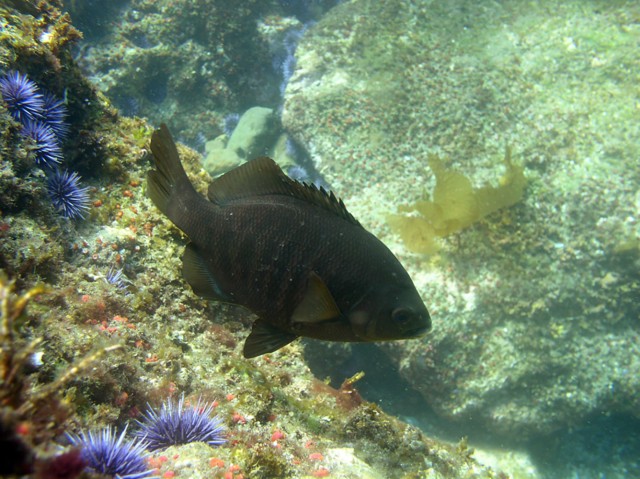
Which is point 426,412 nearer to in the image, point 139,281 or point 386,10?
point 139,281

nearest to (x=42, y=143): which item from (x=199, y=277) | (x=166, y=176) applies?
(x=166, y=176)

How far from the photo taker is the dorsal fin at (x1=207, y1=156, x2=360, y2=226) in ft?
7.63

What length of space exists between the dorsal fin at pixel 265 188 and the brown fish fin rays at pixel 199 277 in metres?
0.38

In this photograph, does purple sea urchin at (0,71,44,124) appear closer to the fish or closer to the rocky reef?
the rocky reef

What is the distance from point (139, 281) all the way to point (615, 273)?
7.54 metres

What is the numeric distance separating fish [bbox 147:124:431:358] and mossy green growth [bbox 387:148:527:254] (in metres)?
4.01

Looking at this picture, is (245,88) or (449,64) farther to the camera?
(245,88)

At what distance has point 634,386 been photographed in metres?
6.75

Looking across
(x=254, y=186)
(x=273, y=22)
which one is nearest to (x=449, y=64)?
(x=273, y=22)

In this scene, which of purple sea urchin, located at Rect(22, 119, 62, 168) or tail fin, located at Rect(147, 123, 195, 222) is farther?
purple sea urchin, located at Rect(22, 119, 62, 168)

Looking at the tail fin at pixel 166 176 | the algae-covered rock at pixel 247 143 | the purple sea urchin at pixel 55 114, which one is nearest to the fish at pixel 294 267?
the tail fin at pixel 166 176

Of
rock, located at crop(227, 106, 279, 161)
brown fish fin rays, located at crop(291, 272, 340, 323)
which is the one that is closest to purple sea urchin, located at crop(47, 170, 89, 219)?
brown fish fin rays, located at crop(291, 272, 340, 323)

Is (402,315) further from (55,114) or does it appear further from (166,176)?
(55,114)

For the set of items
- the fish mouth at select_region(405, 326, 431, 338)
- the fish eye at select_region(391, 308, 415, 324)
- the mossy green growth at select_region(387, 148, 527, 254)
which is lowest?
the fish mouth at select_region(405, 326, 431, 338)
